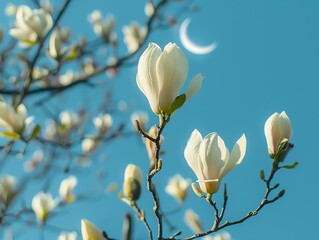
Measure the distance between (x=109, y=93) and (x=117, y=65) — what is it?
833 mm

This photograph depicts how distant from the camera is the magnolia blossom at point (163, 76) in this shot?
3.16 ft

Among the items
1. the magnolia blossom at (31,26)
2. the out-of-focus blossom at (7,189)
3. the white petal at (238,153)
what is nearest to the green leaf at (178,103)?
the white petal at (238,153)

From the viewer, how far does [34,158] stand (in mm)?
4609

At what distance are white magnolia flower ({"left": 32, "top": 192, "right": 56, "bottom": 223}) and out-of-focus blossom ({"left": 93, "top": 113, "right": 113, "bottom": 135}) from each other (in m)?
1.42

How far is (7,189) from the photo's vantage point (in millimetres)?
2564

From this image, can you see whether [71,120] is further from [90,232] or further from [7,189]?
[90,232]

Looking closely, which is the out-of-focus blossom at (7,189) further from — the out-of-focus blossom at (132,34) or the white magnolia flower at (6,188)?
the out-of-focus blossom at (132,34)

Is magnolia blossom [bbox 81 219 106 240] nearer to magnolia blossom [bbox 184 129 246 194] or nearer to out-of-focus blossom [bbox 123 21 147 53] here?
magnolia blossom [bbox 184 129 246 194]

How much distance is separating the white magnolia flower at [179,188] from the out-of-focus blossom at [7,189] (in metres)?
0.80

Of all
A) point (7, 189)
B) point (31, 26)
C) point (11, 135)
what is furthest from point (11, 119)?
point (7, 189)

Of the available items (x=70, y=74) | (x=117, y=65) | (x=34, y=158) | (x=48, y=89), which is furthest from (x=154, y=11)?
(x=34, y=158)

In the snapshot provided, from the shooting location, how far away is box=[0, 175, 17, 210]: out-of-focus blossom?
243cm

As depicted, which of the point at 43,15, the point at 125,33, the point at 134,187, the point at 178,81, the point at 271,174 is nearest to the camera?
the point at 178,81

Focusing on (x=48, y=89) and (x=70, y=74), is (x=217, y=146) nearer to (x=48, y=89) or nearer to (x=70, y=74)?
(x=48, y=89)
